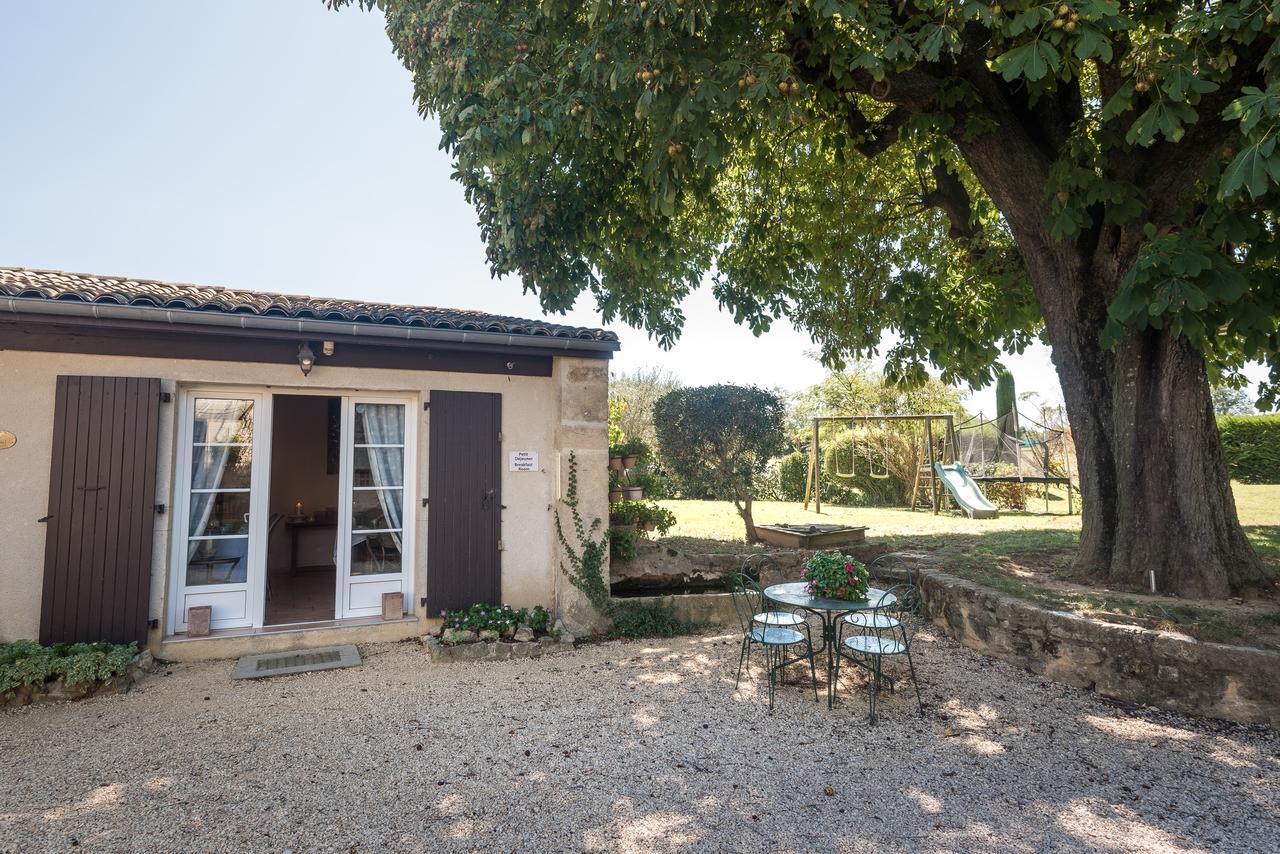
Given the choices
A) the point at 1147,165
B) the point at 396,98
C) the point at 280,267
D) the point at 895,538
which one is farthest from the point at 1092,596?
the point at 280,267

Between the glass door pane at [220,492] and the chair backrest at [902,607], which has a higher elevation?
the glass door pane at [220,492]

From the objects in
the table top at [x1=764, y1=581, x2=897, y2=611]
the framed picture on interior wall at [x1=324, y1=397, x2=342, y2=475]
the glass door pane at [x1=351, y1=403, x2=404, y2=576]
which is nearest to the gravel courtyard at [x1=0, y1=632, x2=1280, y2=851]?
the table top at [x1=764, y1=581, x2=897, y2=611]

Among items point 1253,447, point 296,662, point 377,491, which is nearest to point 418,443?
point 377,491

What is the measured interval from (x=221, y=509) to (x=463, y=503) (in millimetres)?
1888

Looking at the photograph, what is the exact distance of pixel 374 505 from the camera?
17.3 feet

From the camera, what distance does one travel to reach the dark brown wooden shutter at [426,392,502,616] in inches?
205

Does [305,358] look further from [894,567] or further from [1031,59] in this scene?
[894,567]

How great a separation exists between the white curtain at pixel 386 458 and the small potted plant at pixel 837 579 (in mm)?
3557

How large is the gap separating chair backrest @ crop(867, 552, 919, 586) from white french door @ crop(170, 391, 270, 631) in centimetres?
607

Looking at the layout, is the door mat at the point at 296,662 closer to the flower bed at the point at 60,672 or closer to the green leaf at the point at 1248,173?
the flower bed at the point at 60,672

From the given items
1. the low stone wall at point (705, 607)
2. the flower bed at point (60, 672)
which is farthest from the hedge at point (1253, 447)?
the flower bed at point (60, 672)

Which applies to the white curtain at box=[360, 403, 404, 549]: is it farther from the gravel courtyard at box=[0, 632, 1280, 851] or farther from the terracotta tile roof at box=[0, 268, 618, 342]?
the gravel courtyard at box=[0, 632, 1280, 851]

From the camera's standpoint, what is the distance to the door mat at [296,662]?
172 inches

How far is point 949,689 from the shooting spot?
4.16 metres
